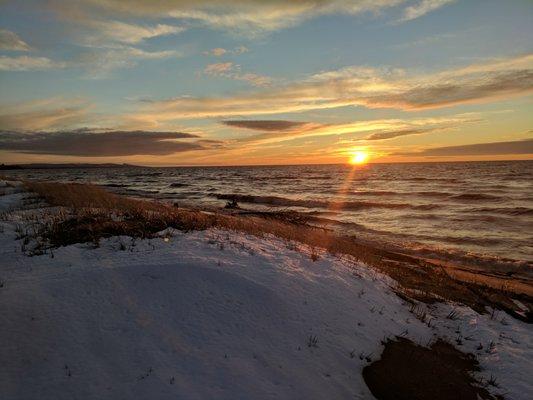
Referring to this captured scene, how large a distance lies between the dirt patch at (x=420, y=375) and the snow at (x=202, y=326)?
0.20 meters

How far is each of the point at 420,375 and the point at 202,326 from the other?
306 cm

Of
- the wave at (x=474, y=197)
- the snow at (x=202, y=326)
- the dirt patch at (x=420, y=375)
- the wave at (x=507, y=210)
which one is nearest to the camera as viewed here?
the snow at (x=202, y=326)

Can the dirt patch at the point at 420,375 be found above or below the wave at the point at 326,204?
above

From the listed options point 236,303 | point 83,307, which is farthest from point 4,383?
point 236,303

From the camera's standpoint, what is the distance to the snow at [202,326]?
4.21m

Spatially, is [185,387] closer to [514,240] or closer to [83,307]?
[83,307]

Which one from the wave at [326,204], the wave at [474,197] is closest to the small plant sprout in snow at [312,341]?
the wave at [326,204]

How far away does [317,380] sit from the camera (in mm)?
4656

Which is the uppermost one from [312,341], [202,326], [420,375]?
[202,326]

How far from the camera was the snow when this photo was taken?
13.8ft

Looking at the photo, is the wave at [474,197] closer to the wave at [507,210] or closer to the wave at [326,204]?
the wave at [326,204]

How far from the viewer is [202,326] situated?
5.16 metres

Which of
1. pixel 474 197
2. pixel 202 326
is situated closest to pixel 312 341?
pixel 202 326

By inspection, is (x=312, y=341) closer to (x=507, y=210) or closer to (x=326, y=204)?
(x=507, y=210)
